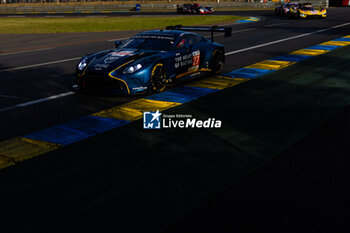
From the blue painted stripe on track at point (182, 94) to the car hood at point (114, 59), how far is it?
1.04 metres

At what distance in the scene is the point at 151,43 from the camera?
10812 mm

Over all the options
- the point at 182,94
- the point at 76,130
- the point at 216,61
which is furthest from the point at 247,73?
the point at 76,130

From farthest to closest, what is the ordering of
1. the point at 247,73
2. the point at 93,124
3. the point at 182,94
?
1. the point at 247,73
2. the point at 182,94
3. the point at 93,124

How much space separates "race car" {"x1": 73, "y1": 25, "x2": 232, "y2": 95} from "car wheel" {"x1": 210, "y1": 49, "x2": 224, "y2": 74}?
42 cm

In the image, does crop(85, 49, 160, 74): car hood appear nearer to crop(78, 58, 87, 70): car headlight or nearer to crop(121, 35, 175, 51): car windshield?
crop(78, 58, 87, 70): car headlight

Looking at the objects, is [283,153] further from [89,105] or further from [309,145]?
[89,105]

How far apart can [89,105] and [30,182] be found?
409 centimetres

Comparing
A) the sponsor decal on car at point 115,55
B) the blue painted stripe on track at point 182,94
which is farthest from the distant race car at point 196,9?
the sponsor decal on car at point 115,55

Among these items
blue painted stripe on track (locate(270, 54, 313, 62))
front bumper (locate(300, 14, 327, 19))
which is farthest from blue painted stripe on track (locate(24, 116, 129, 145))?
front bumper (locate(300, 14, 327, 19))

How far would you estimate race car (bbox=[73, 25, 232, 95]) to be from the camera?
953cm

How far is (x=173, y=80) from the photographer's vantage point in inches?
421
